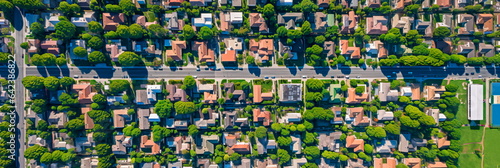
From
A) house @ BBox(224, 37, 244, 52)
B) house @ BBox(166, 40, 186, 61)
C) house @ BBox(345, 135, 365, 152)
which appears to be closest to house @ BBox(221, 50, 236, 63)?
house @ BBox(224, 37, 244, 52)

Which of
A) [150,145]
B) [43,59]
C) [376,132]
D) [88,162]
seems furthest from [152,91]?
[376,132]

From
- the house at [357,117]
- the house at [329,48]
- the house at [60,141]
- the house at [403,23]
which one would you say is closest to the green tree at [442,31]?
the house at [403,23]

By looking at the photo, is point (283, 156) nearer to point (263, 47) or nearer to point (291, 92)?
point (291, 92)

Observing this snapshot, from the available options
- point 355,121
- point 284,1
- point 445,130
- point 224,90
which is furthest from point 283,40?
point 445,130

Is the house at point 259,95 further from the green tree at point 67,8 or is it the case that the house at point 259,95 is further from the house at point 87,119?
the green tree at point 67,8

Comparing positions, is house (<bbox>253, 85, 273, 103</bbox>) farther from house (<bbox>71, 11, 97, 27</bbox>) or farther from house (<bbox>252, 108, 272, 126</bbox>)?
house (<bbox>71, 11, 97, 27</bbox>)

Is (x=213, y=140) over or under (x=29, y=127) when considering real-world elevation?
under

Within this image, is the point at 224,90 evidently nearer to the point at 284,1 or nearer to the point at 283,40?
the point at 283,40
